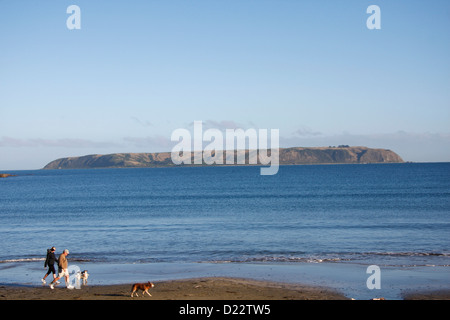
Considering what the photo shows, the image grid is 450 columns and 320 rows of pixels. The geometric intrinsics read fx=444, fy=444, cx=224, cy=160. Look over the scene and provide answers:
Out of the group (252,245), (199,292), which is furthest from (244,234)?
(199,292)

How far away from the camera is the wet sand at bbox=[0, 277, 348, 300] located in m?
16.9

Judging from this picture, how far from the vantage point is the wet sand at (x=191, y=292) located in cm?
1689

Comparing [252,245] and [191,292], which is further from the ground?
[191,292]

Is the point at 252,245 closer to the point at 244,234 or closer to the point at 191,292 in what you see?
the point at 244,234

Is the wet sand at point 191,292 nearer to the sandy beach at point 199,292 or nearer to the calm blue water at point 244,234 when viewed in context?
the sandy beach at point 199,292

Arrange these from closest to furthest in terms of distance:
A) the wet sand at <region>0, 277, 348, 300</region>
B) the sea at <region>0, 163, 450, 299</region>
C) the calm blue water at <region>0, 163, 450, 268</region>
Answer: the wet sand at <region>0, 277, 348, 300</region> < the sea at <region>0, 163, 450, 299</region> < the calm blue water at <region>0, 163, 450, 268</region>

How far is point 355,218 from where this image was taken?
44094 millimetres

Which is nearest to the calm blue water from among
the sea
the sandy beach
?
the sea

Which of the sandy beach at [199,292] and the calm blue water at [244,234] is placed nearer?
the sandy beach at [199,292]

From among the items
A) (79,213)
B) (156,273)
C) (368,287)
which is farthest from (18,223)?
(368,287)

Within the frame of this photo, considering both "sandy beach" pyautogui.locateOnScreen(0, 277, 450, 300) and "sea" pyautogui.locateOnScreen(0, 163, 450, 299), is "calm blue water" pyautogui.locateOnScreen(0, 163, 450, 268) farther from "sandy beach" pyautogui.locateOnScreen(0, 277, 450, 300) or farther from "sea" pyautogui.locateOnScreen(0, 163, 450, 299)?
"sandy beach" pyautogui.locateOnScreen(0, 277, 450, 300)

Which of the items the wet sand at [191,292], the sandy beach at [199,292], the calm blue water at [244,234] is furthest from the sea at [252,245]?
the wet sand at [191,292]

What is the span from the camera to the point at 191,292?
17641 mm
